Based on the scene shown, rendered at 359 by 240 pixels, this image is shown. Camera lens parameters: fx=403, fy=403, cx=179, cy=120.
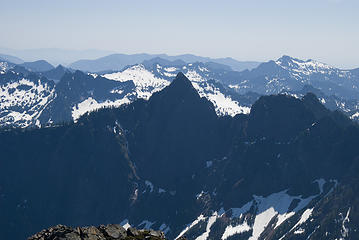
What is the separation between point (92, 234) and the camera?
10212 cm

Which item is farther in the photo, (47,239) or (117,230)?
(117,230)

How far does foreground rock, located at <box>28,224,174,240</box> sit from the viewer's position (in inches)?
3883

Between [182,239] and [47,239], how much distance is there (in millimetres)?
36719

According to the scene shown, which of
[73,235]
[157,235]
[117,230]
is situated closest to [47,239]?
[73,235]

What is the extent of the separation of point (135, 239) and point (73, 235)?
16680 millimetres

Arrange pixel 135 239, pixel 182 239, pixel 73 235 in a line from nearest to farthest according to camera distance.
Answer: pixel 73 235
pixel 135 239
pixel 182 239

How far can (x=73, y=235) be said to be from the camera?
9869 centimetres

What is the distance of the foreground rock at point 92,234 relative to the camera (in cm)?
9862

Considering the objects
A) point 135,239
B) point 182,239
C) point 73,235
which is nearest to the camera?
point 73,235

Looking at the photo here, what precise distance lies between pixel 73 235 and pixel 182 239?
31.3 meters

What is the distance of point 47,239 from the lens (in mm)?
98812

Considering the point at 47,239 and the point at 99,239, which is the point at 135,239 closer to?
the point at 99,239

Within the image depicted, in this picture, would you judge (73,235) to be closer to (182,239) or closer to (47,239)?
(47,239)

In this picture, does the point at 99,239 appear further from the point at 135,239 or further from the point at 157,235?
the point at 157,235
